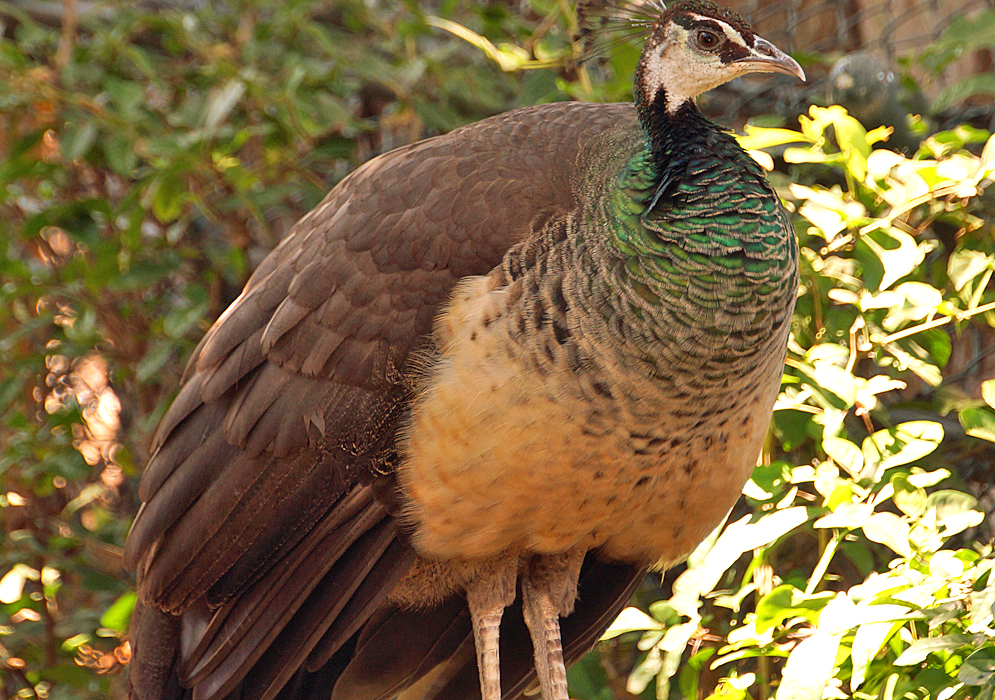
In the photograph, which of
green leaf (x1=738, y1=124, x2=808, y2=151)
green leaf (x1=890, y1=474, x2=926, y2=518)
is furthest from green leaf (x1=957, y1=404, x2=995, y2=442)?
green leaf (x1=738, y1=124, x2=808, y2=151)

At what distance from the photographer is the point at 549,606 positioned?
1846 mm

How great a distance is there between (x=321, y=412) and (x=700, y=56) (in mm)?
805

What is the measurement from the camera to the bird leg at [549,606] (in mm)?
1811

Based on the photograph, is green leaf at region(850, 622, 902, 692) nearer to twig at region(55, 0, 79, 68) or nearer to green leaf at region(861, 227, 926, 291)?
green leaf at region(861, 227, 926, 291)

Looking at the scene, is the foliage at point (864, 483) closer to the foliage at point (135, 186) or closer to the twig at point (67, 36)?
the foliage at point (135, 186)

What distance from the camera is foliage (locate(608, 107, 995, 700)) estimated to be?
4.63ft

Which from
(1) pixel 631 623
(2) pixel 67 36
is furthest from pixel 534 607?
(2) pixel 67 36

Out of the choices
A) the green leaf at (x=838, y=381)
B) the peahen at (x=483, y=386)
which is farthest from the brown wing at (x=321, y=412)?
the green leaf at (x=838, y=381)

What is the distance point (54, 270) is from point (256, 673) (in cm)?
143

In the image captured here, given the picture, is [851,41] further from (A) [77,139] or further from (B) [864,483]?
(A) [77,139]

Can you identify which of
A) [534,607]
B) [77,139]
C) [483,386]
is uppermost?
[483,386]

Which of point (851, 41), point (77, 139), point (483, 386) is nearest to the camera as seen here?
point (483, 386)

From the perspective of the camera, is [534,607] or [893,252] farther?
[534,607]

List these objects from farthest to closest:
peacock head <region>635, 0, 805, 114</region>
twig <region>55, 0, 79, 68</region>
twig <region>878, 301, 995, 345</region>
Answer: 1. twig <region>55, 0, 79, 68</region>
2. twig <region>878, 301, 995, 345</region>
3. peacock head <region>635, 0, 805, 114</region>
